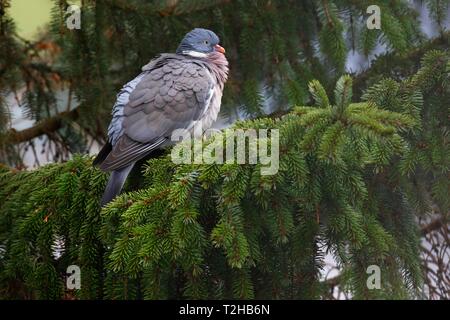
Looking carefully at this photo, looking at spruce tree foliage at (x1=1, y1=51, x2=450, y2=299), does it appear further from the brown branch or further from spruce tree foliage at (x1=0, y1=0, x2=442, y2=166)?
the brown branch

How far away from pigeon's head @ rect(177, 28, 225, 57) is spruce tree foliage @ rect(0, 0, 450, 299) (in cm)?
15

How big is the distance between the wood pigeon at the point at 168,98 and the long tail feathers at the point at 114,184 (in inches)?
3.3

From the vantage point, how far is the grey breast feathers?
3.52 meters

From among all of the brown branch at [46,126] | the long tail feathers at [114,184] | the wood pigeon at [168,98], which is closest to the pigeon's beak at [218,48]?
the wood pigeon at [168,98]

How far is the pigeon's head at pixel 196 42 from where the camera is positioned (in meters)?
4.00

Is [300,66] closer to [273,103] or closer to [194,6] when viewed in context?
[273,103]

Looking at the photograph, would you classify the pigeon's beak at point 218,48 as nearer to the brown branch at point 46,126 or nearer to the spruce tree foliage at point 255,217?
the brown branch at point 46,126

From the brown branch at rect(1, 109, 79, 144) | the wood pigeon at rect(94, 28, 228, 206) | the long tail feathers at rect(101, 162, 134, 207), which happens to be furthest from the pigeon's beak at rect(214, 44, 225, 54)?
the long tail feathers at rect(101, 162, 134, 207)

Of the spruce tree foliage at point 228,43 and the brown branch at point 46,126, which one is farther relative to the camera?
the brown branch at point 46,126

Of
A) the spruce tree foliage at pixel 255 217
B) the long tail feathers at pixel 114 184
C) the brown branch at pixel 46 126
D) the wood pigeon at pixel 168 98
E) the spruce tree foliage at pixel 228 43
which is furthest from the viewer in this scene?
the brown branch at pixel 46 126

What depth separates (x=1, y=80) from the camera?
4.34 meters

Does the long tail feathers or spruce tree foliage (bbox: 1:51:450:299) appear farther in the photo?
the long tail feathers

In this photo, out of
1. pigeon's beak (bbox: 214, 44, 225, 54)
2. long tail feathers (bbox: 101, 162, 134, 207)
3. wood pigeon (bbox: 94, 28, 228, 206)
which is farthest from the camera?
pigeon's beak (bbox: 214, 44, 225, 54)

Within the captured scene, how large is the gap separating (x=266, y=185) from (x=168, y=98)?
139 centimetres
